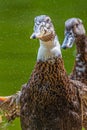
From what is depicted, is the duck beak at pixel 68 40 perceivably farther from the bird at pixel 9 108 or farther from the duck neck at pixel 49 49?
the bird at pixel 9 108

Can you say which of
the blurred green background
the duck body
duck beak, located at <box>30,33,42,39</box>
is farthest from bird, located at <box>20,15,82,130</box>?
the blurred green background

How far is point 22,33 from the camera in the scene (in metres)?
3.44

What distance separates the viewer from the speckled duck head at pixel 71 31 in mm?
1276

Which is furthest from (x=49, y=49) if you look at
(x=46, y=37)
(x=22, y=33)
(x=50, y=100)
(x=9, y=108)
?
(x=22, y=33)

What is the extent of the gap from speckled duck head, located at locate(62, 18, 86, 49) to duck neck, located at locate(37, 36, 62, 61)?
0.02 metres

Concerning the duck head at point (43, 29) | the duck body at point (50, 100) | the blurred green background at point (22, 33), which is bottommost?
the duck body at point (50, 100)

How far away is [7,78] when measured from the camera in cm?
275

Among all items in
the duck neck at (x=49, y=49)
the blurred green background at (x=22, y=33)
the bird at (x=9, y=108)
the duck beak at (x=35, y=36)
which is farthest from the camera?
the blurred green background at (x=22, y=33)

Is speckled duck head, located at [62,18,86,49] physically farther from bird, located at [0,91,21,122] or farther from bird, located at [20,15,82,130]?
bird, located at [0,91,21,122]

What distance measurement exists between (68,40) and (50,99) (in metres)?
0.16

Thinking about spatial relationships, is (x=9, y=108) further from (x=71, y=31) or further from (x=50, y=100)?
(x=71, y=31)

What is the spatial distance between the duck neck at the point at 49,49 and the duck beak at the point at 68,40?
22 millimetres

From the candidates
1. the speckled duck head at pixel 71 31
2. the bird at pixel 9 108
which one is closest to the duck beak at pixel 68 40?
the speckled duck head at pixel 71 31

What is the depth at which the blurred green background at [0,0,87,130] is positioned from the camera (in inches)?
110
